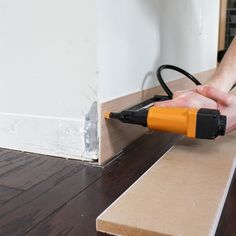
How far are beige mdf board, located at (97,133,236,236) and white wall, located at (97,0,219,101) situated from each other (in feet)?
0.77

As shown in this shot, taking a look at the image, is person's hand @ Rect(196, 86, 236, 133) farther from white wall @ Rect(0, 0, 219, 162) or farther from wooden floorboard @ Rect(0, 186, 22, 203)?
wooden floorboard @ Rect(0, 186, 22, 203)

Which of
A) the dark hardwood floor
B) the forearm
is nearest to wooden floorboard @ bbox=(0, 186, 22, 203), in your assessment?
the dark hardwood floor

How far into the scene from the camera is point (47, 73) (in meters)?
0.74

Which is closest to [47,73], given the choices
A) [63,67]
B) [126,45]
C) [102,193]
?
[63,67]

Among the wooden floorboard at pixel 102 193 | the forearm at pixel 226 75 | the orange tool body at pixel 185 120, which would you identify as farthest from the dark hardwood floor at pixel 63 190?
the forearm at pixel 226 75

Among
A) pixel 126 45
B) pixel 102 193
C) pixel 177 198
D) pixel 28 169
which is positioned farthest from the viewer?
pixel 126 45

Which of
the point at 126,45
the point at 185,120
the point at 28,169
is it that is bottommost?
the point at 28,169

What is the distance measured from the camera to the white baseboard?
73 cm

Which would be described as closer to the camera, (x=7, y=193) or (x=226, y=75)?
(x=7, y=193)

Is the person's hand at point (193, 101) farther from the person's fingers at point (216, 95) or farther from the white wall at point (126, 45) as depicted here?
the white wall at point (126, 45)

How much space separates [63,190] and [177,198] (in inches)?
8.7

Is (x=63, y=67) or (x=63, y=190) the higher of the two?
(x=63, y=67)

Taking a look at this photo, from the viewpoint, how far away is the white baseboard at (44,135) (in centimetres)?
73

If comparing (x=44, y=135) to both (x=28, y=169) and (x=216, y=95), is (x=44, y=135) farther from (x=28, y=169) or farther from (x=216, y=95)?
(x=216, y=95)
